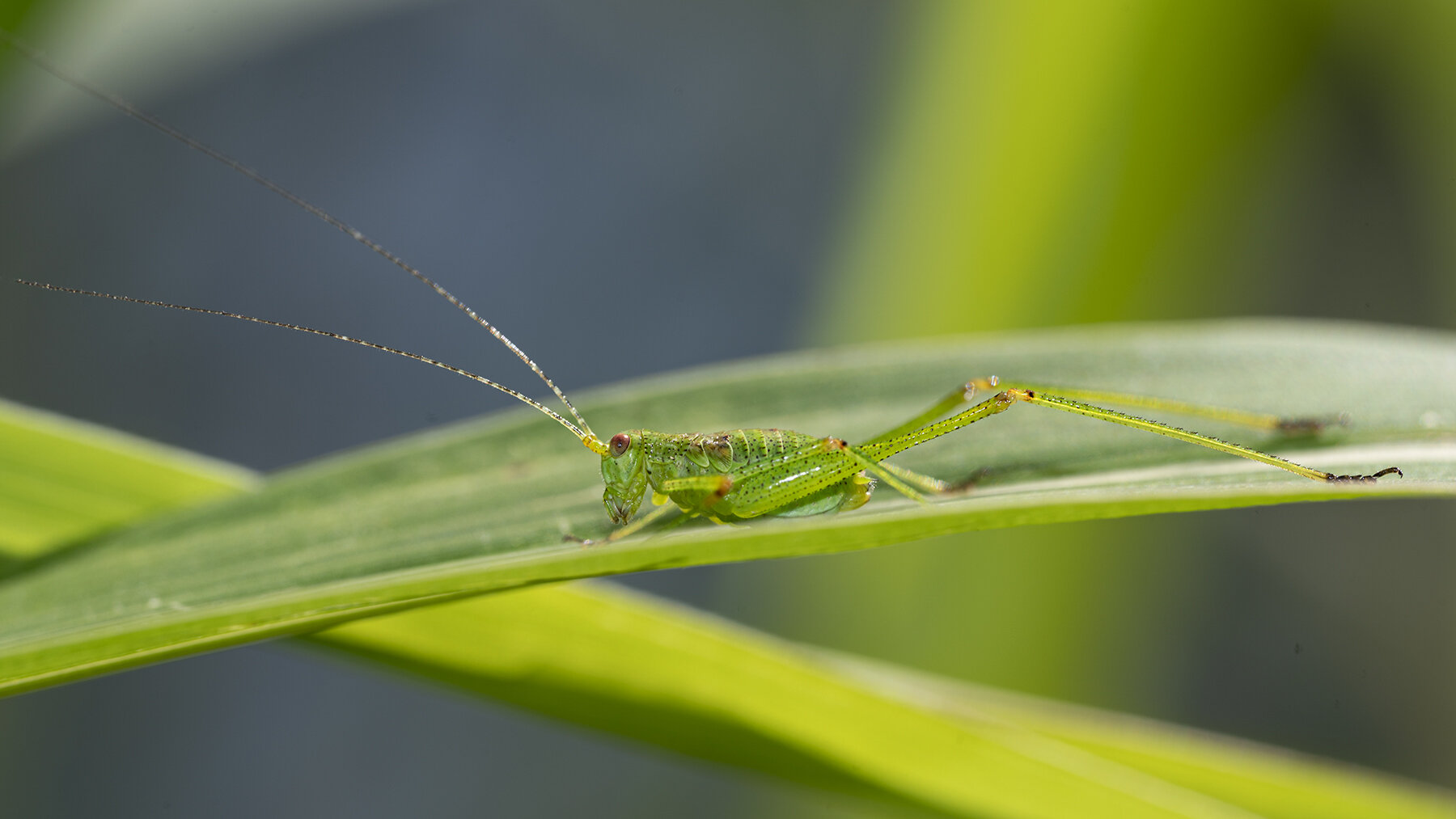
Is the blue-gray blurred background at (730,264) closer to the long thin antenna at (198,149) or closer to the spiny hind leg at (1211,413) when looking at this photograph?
the long thin antenna at (198,149)

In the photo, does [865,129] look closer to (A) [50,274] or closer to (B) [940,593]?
(B) [940,593]

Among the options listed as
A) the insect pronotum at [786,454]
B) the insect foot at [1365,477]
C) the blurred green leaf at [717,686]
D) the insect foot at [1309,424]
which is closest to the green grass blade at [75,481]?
the blurred green leaf at [717,686]

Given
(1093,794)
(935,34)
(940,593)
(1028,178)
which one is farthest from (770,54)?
(1093,794)

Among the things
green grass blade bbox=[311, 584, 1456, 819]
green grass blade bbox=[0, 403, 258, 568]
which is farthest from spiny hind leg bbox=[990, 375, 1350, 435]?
green grass blade bbox=[0, 403, 258, 568]

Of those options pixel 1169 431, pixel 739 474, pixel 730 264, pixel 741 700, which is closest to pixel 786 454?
pixel 739 474

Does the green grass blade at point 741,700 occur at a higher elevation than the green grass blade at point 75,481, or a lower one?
lower

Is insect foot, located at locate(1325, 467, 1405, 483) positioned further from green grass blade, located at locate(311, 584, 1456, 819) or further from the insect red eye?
the insect red eye
